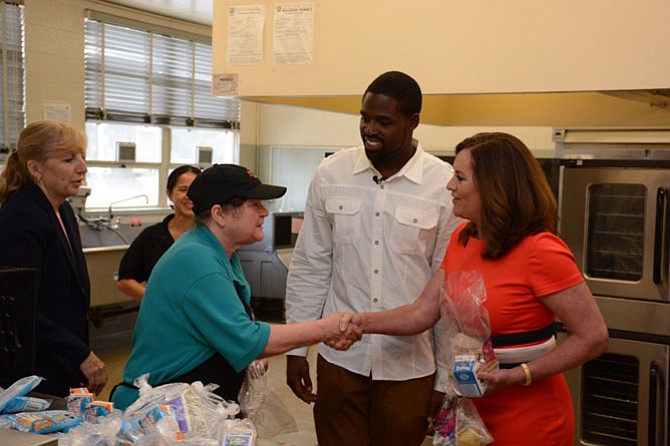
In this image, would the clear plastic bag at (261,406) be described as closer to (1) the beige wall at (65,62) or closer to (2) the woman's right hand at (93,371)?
(2) the woman's right hand at (93,371)

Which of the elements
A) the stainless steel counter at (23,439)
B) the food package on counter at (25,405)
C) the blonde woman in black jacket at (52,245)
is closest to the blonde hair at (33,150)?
the blonde woman in black jacket at (52,245)

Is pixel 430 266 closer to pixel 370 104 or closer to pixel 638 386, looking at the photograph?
pixel 370 104

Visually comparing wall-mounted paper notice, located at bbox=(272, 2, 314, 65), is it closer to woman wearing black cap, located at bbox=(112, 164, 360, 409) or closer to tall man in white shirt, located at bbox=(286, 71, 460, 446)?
tall man in white shirt, located at bbox=(286, 71, 460, 446)

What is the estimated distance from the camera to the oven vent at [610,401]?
117 inches

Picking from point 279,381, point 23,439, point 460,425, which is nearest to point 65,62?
point 279,381

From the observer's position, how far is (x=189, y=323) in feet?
6.48

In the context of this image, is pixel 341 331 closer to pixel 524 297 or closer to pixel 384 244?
pixel 384 244

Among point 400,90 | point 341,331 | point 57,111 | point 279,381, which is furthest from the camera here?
point 57,111

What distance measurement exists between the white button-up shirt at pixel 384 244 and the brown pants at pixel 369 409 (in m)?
0.04

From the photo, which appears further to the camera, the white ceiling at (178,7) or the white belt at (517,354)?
the white ceiling at (178,7)

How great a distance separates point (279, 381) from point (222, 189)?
13.3ft

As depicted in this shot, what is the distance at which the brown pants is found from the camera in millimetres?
2482

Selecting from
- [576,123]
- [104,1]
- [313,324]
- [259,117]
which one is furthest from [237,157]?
[313,324]

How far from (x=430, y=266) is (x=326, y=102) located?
1287 millimetres
